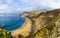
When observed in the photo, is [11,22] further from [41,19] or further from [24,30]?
[41,19]

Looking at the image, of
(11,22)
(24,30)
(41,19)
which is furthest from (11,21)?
(41,19)

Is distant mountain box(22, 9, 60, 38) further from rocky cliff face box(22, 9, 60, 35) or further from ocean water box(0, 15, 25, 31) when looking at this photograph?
ocean water box(0, 15, 25, 31)

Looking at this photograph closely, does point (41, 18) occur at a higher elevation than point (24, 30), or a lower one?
higher

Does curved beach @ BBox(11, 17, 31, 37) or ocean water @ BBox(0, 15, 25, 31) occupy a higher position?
ocean water @ BBox(0, 15, 25, 31)

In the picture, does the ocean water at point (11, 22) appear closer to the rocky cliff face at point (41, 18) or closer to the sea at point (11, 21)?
the sea at point (11, 21)

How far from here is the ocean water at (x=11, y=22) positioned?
3.78 metres

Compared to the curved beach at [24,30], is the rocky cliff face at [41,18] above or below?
above

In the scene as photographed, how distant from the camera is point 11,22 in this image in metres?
3.80

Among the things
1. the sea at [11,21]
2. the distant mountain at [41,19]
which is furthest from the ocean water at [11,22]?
the distant mountain at [41,19]

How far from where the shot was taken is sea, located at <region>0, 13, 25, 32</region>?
3.78 meters

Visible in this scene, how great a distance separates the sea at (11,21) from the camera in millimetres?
3775

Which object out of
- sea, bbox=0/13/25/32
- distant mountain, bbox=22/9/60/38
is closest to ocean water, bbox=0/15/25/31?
sea, bbox=0/13/25/32

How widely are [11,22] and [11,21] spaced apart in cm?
2

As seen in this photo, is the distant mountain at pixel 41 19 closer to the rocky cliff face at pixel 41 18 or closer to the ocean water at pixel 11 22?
the rocky cliff face at pixel 41 18
